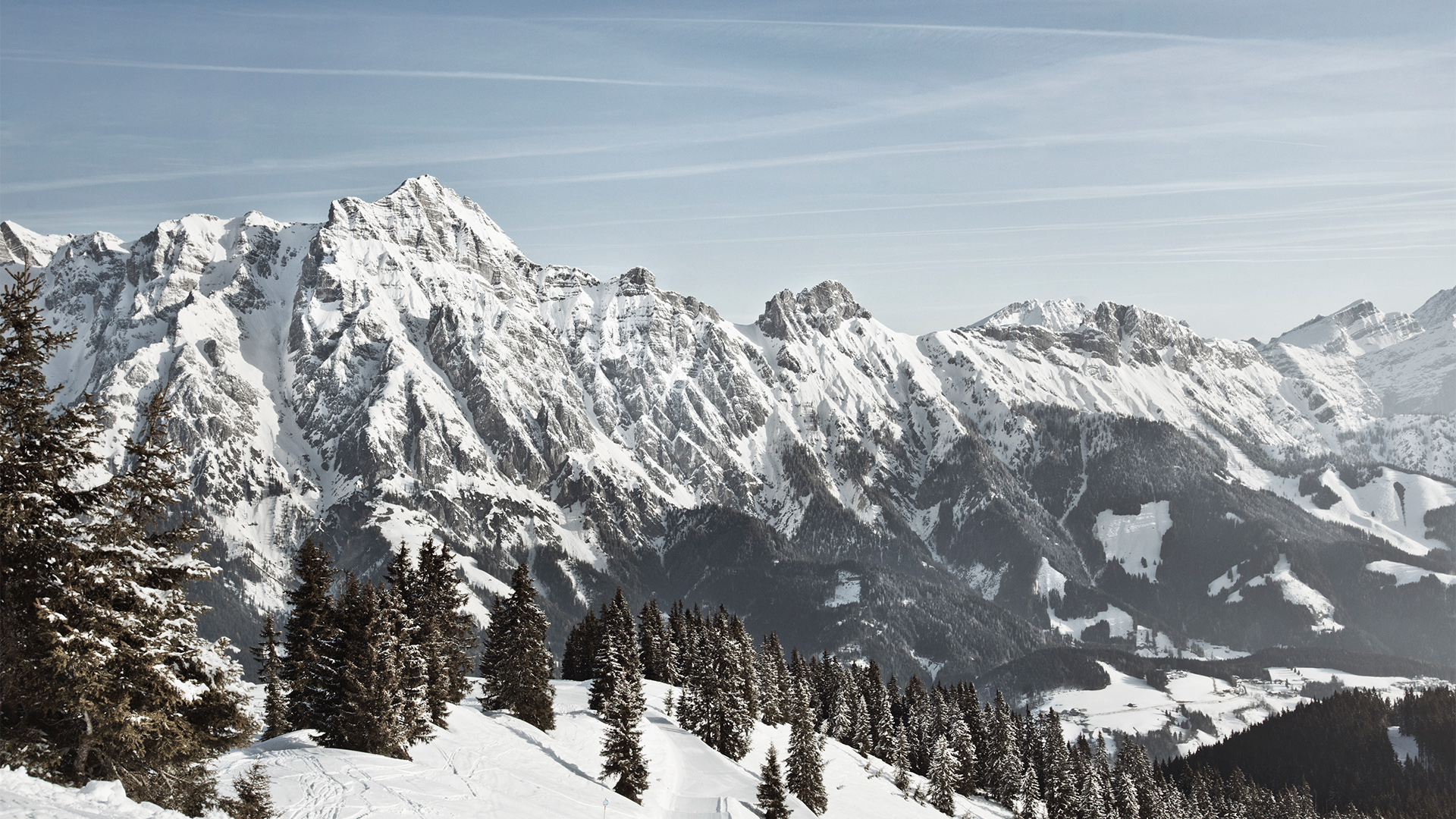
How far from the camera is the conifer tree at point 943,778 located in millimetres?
102750

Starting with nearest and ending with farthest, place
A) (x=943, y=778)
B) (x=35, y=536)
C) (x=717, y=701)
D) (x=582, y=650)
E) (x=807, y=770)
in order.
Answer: (x=35, y=536) < (x=807, y=770) < (x=717, y=701) < (x=943, y=778) < (x=582, y=650)

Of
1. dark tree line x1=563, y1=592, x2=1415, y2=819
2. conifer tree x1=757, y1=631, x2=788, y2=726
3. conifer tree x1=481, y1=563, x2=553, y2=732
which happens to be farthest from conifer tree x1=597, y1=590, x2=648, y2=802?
conifer tree x1=757, y1=631, x2=788, y2=726

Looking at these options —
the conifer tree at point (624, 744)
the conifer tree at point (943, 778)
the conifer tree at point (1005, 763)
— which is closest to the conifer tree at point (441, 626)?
the conifer tree at point (624, 744)

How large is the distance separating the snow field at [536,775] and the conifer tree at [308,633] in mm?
3053

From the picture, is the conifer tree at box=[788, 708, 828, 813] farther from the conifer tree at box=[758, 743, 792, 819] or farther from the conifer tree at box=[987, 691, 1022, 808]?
the conifer tree at box=[987, 691, 1022, 808]

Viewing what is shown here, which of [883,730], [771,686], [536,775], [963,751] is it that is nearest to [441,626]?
[536,775]

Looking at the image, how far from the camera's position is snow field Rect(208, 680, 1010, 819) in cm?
3616

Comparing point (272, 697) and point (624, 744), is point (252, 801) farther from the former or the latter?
point (272, 697)

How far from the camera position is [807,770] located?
78.6 meters

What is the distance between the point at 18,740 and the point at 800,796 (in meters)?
65.5

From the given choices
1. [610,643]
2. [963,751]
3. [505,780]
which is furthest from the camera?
[963,751]

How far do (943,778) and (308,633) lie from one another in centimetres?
7786

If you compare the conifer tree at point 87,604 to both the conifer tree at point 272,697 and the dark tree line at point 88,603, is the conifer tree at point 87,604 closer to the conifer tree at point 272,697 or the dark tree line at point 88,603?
the dark tree line at point 88,603

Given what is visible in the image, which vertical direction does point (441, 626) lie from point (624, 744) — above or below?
above
